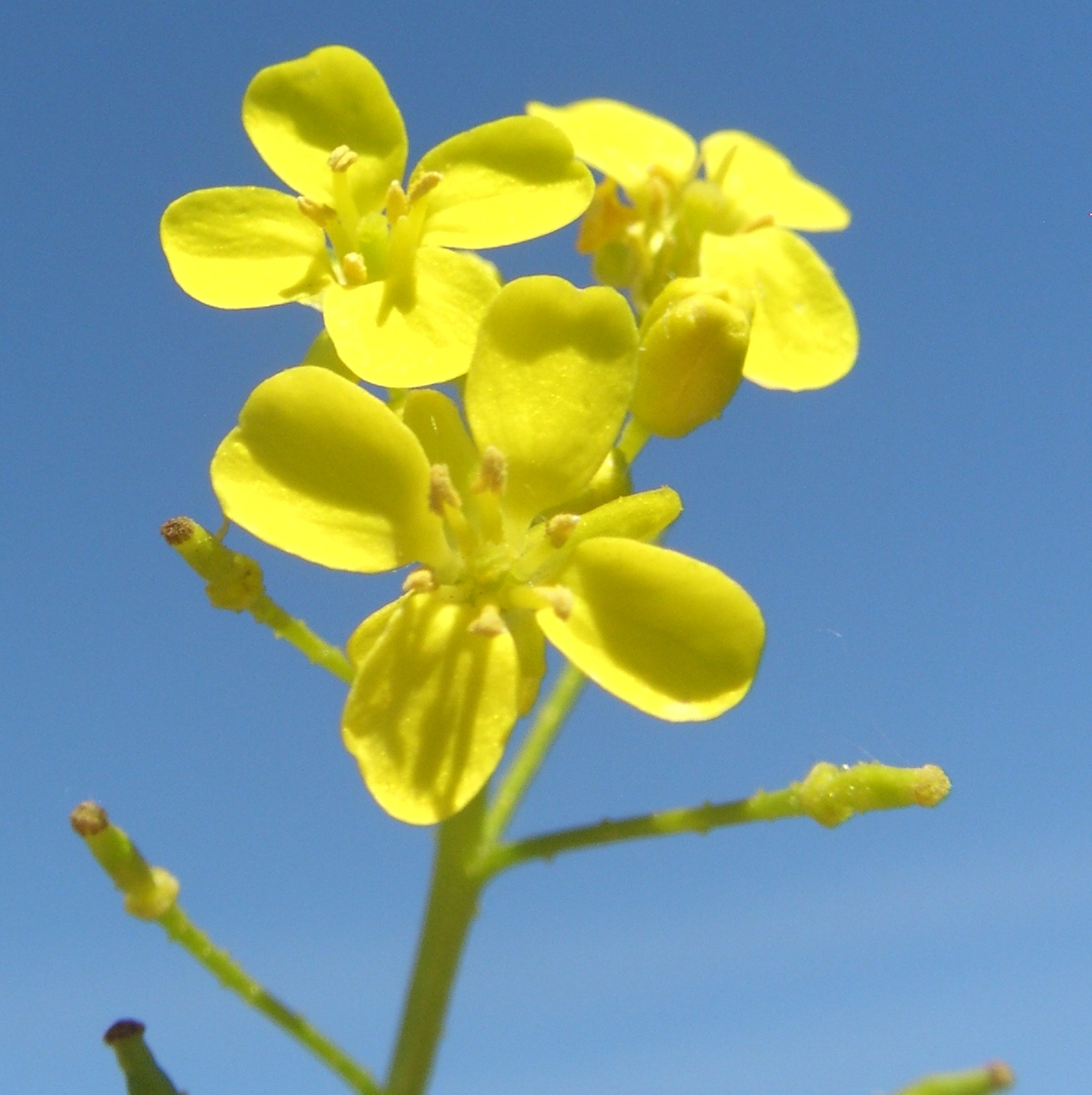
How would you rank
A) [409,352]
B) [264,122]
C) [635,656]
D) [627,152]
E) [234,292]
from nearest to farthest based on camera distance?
1. [635,656]
2. [409,352]
3. [234,292]
4. [264,122]
5. [627,152]

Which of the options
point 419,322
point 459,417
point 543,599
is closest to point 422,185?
point 419,322

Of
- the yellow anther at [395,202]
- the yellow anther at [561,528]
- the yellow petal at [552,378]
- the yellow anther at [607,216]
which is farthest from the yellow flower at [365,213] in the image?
the yellow anther at [607,216]

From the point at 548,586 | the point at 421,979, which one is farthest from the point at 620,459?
the point at 421,979

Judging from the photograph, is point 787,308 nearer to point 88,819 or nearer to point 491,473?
point 491,473

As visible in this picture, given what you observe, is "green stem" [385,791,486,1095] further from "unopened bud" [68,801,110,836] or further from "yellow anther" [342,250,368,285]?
"yellow anther" [342,250,368,285]

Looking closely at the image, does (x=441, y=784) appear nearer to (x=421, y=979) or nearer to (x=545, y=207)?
(x=421, y=979)

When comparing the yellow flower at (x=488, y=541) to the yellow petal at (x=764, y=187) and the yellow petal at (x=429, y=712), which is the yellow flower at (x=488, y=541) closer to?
the yellow petal at (x=429, y=712)

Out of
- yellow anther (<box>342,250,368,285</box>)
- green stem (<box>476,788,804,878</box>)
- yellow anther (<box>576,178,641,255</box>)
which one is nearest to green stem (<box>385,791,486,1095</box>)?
green stem (<box>476,788,804,878</box>)
